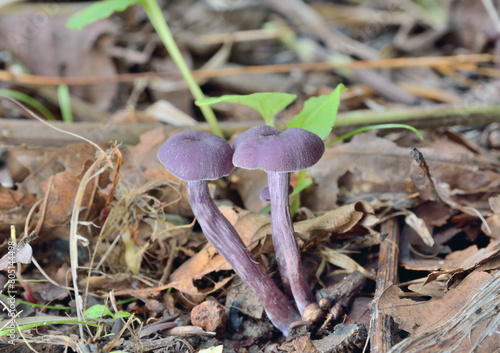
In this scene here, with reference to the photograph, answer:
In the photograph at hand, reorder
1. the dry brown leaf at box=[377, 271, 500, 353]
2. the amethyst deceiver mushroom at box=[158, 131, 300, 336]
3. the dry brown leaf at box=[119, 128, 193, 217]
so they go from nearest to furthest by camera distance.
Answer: the dry brown leaf at box=[377, 271, 500, 353] < the amethyst deceiver mushroom at box=[158, 131, 300, 336] < the dry brown leaf at box=[119, 128, 193, 217]

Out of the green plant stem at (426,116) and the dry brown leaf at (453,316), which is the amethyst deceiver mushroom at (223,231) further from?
the green plant stem at (426,116)

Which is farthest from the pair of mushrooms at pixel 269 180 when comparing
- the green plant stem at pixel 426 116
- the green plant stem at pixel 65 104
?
the green plant stem at pixel 65 104

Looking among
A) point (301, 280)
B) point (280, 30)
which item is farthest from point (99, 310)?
point (280, 30)

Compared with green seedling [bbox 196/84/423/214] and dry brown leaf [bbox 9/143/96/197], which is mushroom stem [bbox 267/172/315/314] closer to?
green seedling [bbox 196/84/423/214]

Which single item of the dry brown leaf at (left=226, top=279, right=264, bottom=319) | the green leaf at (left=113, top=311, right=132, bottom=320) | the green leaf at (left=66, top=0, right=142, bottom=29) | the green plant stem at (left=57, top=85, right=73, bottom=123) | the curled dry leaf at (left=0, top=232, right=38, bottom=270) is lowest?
the dry brown leaf at (left=226, top=279, right=264, bottom=319)

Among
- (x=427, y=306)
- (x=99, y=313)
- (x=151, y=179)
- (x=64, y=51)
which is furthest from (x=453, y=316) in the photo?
(x=64, y=51)

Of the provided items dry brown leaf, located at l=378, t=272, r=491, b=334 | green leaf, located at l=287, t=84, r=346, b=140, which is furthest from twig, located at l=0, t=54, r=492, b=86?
dry brown leaf, located at l=378, t=272, r=491, b=334

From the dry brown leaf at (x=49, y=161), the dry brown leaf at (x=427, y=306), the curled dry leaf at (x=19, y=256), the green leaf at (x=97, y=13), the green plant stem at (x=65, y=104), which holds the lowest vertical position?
the dry brown leaf at (x=427, y=306)
